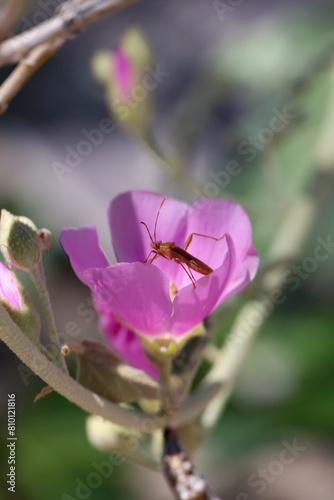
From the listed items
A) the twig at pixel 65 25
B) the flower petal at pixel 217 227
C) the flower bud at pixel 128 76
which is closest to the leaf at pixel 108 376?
the flower petal at pixel 217 227

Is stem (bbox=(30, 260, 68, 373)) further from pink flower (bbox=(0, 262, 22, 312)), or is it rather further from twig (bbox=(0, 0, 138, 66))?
twig (bbox=(0, 0, 138, 66))

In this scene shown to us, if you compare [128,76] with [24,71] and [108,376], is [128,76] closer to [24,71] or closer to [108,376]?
[24,71]

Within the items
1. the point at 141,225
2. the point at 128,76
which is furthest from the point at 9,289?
the point at 128,76

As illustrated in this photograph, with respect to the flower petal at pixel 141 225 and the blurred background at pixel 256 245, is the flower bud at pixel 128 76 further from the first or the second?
the flower petal at pixel 141 225

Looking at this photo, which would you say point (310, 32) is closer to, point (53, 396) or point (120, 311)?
point (53, 396)

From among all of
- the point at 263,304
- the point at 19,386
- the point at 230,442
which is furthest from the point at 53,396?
the point at 263,304

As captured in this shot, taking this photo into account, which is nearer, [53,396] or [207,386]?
[207,386]

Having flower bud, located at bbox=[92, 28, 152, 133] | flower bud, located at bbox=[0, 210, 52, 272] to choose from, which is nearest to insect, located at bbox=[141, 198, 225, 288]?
flower bud, located at bbox=[0, 210, 52, 272]
